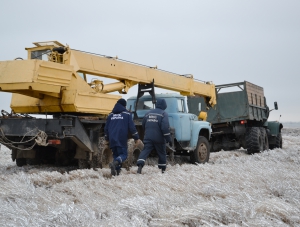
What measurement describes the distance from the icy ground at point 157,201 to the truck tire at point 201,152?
460cm

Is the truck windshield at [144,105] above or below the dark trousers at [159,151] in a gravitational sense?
above

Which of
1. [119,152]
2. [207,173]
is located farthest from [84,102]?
[207,173]

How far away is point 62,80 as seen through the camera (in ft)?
26.8

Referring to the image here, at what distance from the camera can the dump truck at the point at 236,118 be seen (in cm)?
1475

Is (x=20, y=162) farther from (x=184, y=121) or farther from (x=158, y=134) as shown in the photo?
(x=184, y=121)

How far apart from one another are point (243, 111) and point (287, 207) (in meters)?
10.9

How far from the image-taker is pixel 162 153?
852 centimetres

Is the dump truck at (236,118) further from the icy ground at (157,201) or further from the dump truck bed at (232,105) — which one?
the icy ground at (157,201)

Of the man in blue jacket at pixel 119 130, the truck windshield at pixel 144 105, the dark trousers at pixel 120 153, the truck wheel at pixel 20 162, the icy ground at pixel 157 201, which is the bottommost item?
the icy ground at pixel 157 201

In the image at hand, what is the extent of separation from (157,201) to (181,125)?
6399 millimetres

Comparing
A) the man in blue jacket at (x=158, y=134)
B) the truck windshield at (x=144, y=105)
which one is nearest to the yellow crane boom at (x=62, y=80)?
the truck windshield at (x=144, y=105)

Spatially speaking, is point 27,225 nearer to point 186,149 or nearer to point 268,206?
point 268,206

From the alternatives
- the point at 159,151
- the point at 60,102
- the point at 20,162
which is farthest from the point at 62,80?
the point at 20,162

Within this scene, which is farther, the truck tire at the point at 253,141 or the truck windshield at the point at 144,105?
the truck tire at the point at 253,141
